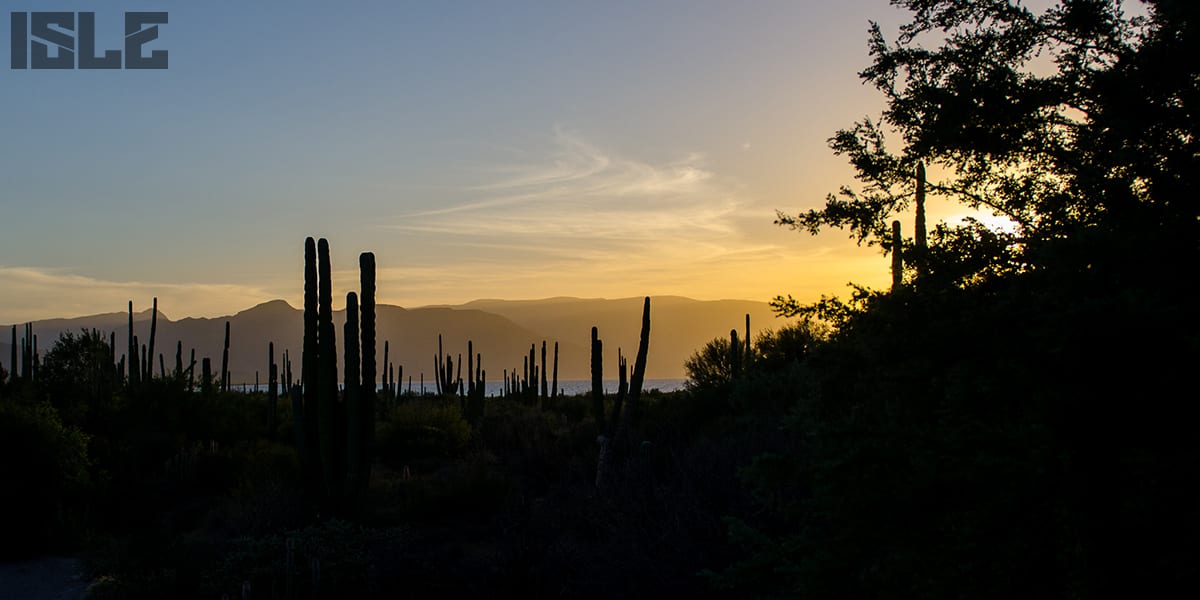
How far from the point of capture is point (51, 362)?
4025 centimetres

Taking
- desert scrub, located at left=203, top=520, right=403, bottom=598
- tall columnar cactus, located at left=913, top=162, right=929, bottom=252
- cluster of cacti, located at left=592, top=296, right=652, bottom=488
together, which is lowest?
desert scrub, located at left=203, top=520, right=403, bottom=598

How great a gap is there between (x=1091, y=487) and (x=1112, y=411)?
360 millimetres

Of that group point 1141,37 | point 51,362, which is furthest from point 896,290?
point 51,362

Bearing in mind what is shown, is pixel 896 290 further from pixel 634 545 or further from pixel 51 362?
pixel 51 362

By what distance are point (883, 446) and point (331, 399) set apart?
44.3 ft

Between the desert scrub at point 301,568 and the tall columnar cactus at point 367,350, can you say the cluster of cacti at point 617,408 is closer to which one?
the tall columnar cactus at point 367,350

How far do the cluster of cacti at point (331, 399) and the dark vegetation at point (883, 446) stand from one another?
2.6 inches

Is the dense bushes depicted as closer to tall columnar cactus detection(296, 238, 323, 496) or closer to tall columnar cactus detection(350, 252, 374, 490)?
tall columnar cactus detection(296, 238, 323, 496)

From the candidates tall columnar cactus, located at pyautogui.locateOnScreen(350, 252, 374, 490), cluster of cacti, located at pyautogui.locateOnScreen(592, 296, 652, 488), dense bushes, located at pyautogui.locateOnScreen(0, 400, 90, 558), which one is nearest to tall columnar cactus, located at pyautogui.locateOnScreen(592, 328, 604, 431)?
cluster of cacti, located at pyautogui.locateOnScreen(592, 296, 652, 488)

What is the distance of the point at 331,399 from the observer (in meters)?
17.1

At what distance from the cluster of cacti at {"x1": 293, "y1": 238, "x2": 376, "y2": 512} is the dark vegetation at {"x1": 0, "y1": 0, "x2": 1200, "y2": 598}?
67mm

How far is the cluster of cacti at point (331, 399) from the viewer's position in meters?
16.7

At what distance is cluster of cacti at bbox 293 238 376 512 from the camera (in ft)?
54.9

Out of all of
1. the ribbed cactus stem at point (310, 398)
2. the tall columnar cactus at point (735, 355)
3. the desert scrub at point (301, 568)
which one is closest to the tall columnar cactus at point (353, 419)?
the ribbed cactus stem at point (310, 398)
